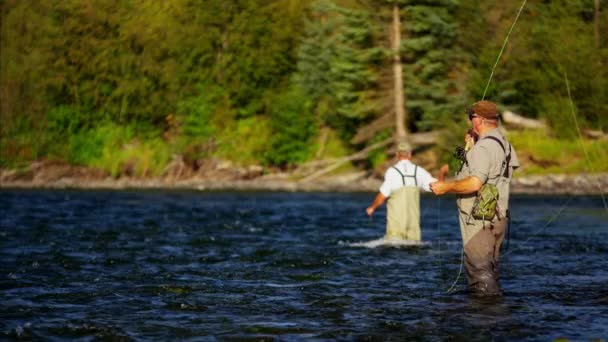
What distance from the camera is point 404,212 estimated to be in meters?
16.6

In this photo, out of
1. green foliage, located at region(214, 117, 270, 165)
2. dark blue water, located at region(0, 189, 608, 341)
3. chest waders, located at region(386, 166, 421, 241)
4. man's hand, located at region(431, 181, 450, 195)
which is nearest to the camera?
dark blue water, located at region(0, 189, 608, 341)

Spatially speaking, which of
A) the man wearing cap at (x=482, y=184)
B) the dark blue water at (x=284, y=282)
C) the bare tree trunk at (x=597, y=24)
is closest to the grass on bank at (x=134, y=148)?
the bare tree trunk at (x=597, y=24)

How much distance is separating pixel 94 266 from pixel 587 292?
21.8 ft

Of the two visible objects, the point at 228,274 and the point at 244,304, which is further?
the point at 228,274

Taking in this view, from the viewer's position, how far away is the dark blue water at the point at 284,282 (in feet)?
31.7

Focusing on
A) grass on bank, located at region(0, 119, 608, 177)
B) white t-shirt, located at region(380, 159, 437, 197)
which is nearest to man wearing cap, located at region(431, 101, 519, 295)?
white t-shirt, located at region(380, 159, 437, 197)

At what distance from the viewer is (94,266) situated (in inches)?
587

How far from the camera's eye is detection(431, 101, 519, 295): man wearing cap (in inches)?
401

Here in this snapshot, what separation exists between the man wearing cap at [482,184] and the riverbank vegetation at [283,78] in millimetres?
29013

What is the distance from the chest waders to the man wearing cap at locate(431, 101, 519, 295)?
5.69m

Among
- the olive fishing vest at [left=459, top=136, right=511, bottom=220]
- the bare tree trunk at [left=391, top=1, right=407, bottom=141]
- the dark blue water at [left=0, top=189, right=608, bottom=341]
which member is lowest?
the dark blue water at [left=0, top=189, right=608, bottom=341]

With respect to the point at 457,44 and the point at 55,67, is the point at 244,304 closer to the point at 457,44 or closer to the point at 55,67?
the point at 457,44

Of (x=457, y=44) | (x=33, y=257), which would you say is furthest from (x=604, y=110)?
(x=33, y=257)

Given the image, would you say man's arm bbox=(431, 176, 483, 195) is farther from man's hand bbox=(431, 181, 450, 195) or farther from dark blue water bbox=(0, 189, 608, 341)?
dark blue water bbox=(0, 189, 608, 341)
